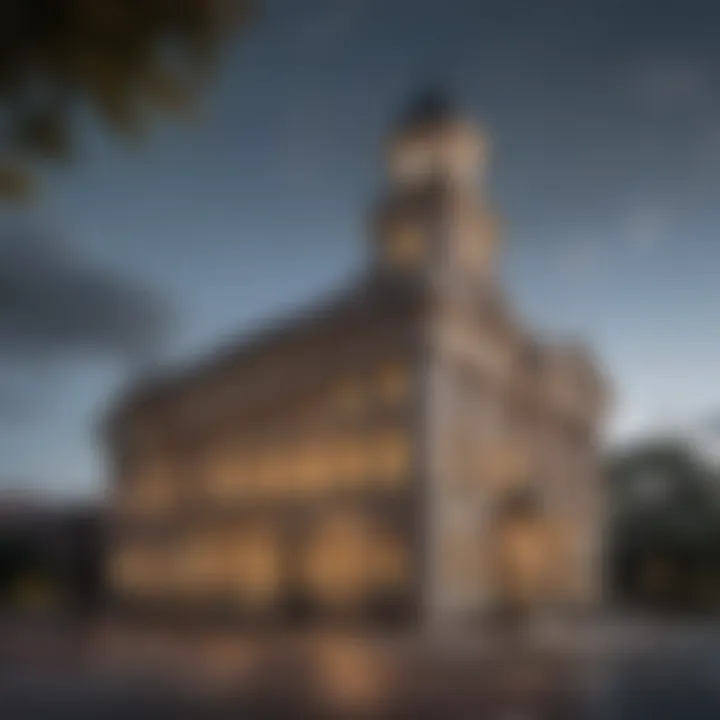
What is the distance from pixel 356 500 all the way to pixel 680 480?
43.5 feet

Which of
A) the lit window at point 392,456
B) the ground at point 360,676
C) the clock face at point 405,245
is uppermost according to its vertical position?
the clock face at point 405,245

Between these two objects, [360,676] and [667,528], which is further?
[667,528]

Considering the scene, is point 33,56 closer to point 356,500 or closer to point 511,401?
point 356,500

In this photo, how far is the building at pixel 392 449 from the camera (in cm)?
3105

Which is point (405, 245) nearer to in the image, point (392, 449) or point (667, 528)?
point (392, 449)

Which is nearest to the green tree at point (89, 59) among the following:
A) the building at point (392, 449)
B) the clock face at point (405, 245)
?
Answer: the building at point (392, 449)

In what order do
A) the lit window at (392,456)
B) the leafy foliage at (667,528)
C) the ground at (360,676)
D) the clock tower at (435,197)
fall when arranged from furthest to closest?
the clock tower at (435,197)
the leafy foliage at (667,528)
the lit window at (392,456)
the ground at (360,676)

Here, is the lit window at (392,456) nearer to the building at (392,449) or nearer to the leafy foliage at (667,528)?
the building at (392,449)

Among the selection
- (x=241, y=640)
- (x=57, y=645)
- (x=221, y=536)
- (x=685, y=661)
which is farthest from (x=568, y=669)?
(x=221, y=536)

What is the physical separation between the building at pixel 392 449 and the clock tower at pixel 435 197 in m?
0.09

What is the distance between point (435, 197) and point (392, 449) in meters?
12.4

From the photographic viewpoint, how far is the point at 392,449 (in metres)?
31.9

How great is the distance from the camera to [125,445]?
40875mm

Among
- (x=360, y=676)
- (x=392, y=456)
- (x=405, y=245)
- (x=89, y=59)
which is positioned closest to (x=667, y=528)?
(x=392, y=456)
